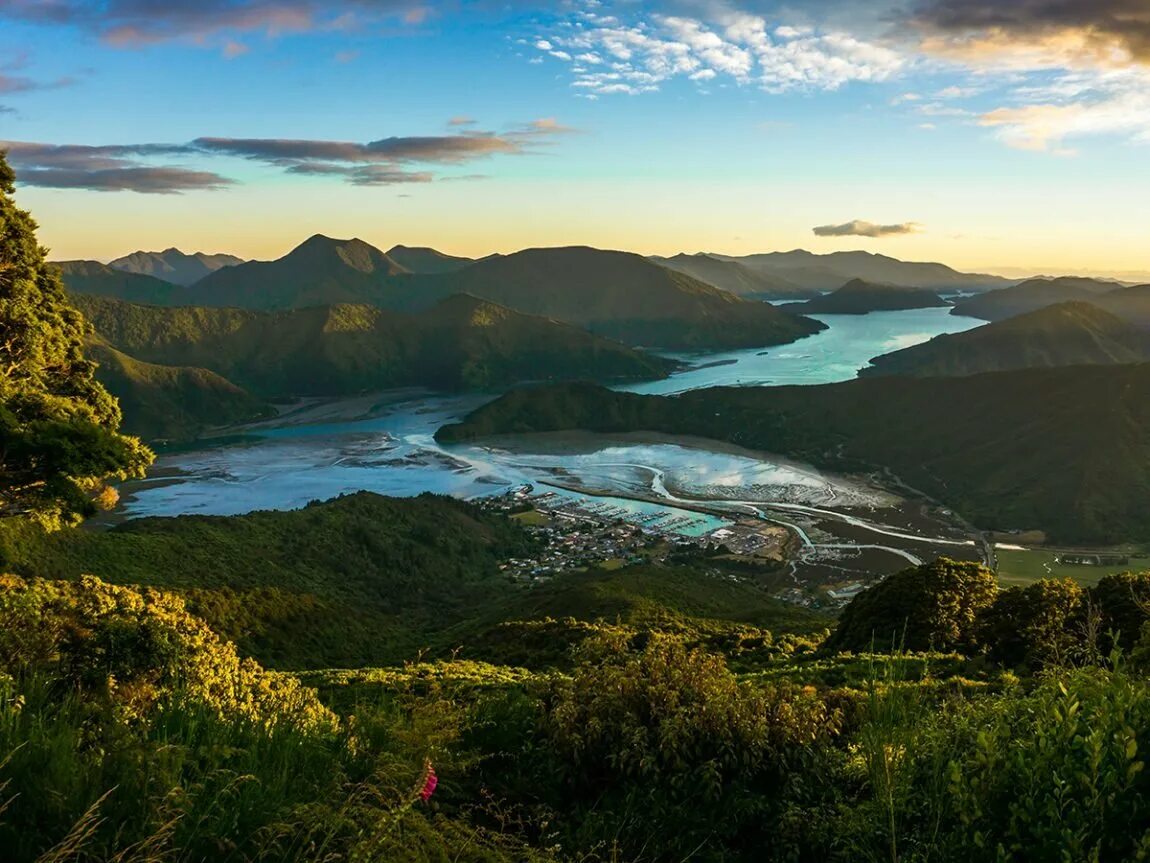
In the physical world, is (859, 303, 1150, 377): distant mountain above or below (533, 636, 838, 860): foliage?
above

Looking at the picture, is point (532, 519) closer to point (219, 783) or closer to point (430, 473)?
point (430, 473)

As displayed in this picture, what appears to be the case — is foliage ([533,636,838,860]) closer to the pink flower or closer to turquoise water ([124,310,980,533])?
the pink flower

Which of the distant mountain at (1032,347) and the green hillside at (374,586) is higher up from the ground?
the distant mountain at (1032,347)

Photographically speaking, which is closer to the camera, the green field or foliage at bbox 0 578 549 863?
foliage at bbox 0 578 549 863

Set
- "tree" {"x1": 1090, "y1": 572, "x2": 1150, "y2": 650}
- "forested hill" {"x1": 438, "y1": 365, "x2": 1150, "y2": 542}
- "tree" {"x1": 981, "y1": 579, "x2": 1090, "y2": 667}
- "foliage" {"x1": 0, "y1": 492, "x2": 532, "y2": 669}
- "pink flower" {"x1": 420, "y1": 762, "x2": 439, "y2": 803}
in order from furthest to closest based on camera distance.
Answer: "forested hill" {"x1": 438, "y1": 365, "x2": 1150, "y2": 542}
"foliage" {"x1": 0, "y1": 492, "x2": 532, "y2": 669}
"tree" {"x1": 1090, "y1": 572, "x2": 1150, "y2": 650}
"tree" {"x1": 981, "y1": 579, "x2": 1090, "y2": 667}
"pink flower" {"x1": 420, "y1": 762, "x2": 439, "y2": 803}

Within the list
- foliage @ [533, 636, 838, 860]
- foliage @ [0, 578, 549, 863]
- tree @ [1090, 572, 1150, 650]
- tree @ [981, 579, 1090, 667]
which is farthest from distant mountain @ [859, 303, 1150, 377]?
foliage @ [0, 578, 549, 863]

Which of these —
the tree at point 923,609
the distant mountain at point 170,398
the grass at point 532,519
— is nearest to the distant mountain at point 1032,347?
the grass at point 532,519

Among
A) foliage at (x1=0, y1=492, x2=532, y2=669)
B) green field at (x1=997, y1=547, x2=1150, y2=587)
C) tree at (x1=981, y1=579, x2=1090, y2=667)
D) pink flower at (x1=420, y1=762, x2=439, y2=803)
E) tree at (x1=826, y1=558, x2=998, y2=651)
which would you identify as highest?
pink flower at (x1=420, y1=762, x2=439, y2=803)

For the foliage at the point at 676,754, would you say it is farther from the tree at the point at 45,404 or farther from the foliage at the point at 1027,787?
the tree at the point at 45,404

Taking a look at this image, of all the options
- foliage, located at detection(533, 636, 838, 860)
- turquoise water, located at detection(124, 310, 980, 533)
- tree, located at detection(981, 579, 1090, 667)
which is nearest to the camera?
foliage, located at detection(533, 636, 838, 860)
